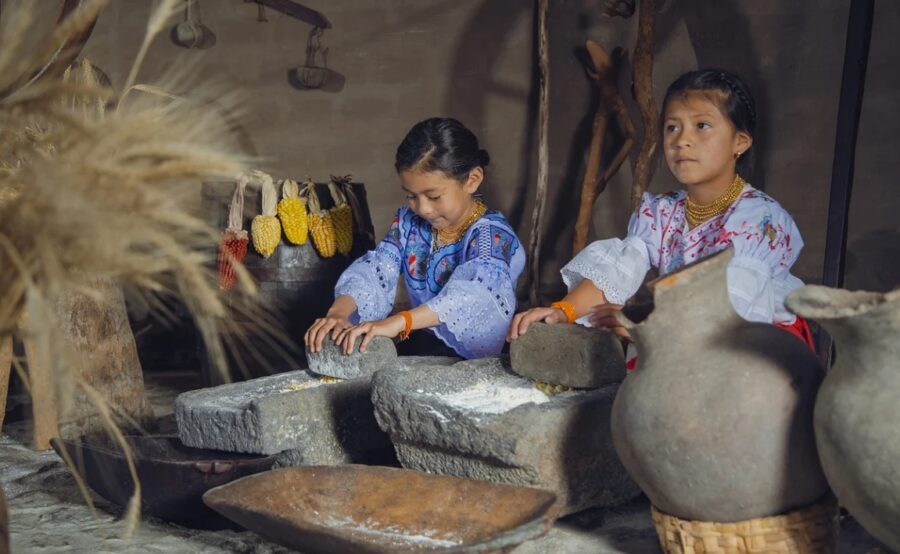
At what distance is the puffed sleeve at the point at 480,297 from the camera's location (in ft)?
11.7

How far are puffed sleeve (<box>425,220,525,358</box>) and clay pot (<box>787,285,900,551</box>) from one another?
159 cm

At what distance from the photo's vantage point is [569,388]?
9.80 feet

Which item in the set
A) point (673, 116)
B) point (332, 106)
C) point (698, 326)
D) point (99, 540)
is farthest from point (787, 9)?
point (99, 540)

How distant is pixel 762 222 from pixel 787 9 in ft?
7.54

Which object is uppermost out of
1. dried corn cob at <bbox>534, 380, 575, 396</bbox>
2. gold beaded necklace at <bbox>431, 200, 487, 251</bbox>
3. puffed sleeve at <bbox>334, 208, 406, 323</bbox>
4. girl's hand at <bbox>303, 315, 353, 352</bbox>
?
gold beaded necklace at <bbox>431, 200, 487, 251</bbox>

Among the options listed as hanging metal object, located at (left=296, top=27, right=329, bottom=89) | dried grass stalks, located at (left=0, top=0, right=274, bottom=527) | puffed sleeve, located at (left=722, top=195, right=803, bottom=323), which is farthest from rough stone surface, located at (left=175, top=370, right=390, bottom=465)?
hanging metal object, located at (left=296, top=27, right=329, bottom=89)

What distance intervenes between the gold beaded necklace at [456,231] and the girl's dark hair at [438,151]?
0.63ft

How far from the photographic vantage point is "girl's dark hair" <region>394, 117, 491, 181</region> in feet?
12.0

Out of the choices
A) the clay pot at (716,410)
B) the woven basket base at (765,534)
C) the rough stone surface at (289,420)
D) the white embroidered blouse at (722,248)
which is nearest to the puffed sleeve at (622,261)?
the white embroidered blouse at (722,248)

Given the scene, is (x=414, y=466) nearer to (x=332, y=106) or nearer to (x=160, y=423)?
(x=160, y=423)

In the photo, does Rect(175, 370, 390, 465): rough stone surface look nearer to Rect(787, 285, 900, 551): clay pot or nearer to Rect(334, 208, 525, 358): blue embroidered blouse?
Rect(334, 208, 525, 358): blue embroidered blouse

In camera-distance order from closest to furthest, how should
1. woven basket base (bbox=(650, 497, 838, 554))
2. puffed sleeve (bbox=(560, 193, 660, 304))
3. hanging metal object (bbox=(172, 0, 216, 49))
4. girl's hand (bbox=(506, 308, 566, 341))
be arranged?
1. woven basket base (bbox=(650, 497, 838, 554))
2. girl's hand (bbox=(506, 308, 566, 341))
3. puffed sleeve (bbox=(560, 193, 660, 304))
4. hanging metal object (bbox=(172, 0, 216, 49))

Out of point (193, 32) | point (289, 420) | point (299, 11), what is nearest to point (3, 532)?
point (289, 420)

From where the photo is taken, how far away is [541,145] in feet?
18.0
